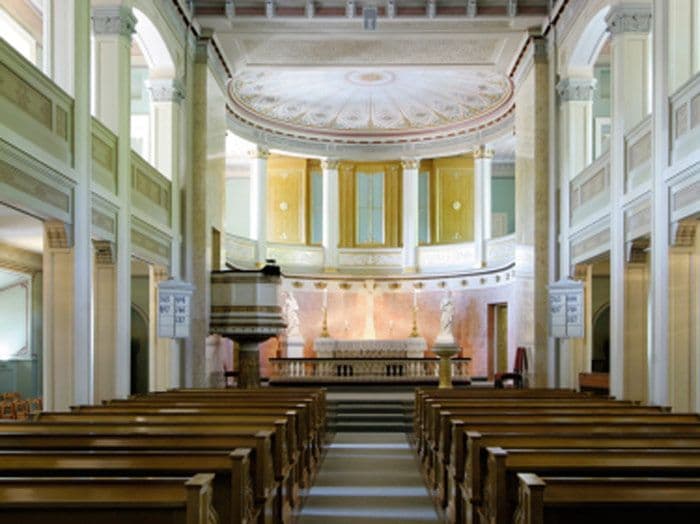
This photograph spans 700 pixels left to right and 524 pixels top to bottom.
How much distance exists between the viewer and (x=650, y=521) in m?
3.73

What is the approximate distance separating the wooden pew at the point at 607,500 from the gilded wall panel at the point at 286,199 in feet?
66.4

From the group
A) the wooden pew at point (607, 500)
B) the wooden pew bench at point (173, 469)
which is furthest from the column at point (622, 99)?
the wooden pew bench at point (173, 469)

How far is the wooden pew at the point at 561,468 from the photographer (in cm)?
445

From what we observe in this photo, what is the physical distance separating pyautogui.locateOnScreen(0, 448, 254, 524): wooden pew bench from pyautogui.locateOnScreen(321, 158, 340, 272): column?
18.7 metres

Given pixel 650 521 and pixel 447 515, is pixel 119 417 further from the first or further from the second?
pixel 650 521

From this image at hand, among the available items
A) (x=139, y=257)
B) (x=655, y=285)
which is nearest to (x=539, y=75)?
(x=655, y=285)

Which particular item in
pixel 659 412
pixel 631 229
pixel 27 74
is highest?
pixel 27 74

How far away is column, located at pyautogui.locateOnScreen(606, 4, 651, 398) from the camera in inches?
451

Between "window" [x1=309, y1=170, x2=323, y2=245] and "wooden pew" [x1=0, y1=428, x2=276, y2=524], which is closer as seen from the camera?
"wooden pew" [x1=0, y1=428, x2=276, y2=524]

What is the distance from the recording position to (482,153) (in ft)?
72.2

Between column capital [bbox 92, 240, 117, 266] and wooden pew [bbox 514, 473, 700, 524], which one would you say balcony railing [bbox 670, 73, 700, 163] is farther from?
column capital [bbox 92, 240, 117, 266]

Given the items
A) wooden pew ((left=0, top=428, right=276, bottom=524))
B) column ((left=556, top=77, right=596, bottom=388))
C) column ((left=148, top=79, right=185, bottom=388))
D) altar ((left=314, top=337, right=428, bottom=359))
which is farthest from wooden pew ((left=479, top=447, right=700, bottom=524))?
altar ((left=314, top=337, right=428, bottom=359))

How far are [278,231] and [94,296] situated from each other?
1283 cm

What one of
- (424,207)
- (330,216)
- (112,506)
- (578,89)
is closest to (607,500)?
(112,506)
